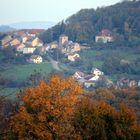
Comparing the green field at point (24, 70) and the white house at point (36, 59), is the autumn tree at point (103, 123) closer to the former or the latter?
the green field at point (24, 70)

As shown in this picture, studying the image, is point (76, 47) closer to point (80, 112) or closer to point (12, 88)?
point (12, 88)

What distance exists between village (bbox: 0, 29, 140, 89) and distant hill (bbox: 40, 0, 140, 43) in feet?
6.07

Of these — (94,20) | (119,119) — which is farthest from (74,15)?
(119,119)

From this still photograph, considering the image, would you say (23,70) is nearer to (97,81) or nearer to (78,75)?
(78,75)

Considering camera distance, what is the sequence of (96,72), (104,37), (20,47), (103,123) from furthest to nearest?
(20,47) < (104,37) < (96,72) < (103,123)

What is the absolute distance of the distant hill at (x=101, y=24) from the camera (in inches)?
3095

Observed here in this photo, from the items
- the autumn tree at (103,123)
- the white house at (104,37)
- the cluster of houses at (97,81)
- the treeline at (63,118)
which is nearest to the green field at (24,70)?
the cluster of houses at (97,81)

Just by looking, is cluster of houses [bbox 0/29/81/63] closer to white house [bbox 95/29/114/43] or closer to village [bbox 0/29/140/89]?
village [bbox 0/29/140/89]

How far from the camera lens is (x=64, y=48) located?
77375mm

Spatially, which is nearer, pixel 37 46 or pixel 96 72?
pixel 96 72

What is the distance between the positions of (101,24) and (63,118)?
2773 inches

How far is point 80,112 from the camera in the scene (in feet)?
56.9

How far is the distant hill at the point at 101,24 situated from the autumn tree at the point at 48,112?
58003 millimetres

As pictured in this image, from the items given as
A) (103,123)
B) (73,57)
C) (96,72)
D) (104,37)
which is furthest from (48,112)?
(104,37)
